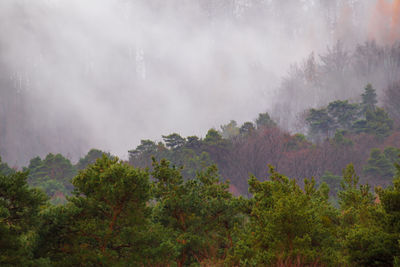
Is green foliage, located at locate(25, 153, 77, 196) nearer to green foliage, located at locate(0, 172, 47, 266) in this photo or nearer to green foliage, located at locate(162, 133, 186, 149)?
green foliage, located at locate(162, 133, 186, 149)

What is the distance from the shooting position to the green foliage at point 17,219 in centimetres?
744

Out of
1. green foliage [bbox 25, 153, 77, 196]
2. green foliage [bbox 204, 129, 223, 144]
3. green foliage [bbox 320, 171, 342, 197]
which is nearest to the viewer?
green foliage [bbox 320, 171, 342, 197]

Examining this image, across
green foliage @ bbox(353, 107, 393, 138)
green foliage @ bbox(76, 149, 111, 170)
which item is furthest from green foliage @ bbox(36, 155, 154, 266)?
green foliage @ bbox(353, 107, 393, 138)

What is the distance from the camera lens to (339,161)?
48.2 m

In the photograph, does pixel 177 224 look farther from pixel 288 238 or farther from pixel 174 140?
pixel 174 140

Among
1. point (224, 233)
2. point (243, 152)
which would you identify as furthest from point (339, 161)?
point (224, 233)

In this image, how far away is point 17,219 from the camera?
8.23 m

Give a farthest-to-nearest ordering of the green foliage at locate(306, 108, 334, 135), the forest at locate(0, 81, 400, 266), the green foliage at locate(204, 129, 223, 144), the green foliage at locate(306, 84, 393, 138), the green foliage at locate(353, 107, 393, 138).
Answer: the green foliage at locate(306, 108, 334, 135)
the green foliage at locate(204, 129, 223, 144)
the green foliage at locate(306, 84, 393, 138)
the green foliage at locate(353, 107, 393, 138)
the forest at locate(0, 81, 400, 266)

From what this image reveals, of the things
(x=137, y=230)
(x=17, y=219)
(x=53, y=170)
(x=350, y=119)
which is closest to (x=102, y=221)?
(x=137, y=230)

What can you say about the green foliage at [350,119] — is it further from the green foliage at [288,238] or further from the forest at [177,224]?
the green foliage at [288,238]

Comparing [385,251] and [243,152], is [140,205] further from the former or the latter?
[243,152]

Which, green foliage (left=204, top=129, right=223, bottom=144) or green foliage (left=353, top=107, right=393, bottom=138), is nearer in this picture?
green foliage (left=353, top=107, right=393, bottom=138)

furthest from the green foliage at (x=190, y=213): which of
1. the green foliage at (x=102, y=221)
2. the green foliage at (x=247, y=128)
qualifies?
the green foliage at (x=247, y=128)

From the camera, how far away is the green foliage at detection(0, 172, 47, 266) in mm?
7438
